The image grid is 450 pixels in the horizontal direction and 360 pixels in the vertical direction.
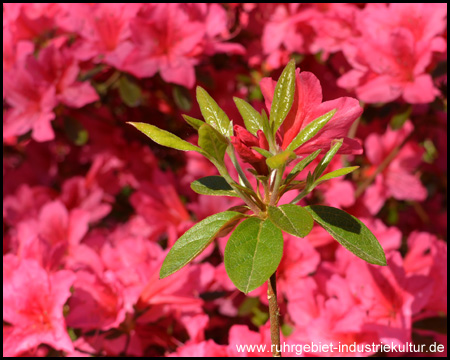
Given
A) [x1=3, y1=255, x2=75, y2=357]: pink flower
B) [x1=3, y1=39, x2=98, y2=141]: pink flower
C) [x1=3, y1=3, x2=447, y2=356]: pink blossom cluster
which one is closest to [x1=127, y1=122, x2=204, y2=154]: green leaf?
[x1=3, y1=3, x2=447, y2=356]: pink blossom cluster

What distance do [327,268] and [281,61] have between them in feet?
2.07

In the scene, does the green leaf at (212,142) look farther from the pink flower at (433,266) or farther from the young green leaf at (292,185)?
the pink flower at (433,266)

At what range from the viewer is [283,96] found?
539 mm

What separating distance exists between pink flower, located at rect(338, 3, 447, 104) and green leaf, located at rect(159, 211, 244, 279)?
0.66 metres

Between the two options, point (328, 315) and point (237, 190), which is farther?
point (328, 315)

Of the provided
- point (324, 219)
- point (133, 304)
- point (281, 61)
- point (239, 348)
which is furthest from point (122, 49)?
point (324, 219)

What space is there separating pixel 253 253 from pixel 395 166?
1.03 m

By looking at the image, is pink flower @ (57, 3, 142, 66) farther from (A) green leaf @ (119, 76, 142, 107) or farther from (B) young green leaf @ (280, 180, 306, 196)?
(B) young green leaf @ (280, 180, 306, 196)

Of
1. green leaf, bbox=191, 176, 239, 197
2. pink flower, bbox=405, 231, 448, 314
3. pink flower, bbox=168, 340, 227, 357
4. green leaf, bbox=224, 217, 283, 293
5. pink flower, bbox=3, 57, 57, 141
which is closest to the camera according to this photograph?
green leaf, bbox=224, 217, 283, 293

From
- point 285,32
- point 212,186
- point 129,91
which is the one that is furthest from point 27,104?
point 212,186

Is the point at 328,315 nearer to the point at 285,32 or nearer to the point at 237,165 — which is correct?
the point at 237,165

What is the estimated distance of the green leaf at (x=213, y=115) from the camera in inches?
22.0

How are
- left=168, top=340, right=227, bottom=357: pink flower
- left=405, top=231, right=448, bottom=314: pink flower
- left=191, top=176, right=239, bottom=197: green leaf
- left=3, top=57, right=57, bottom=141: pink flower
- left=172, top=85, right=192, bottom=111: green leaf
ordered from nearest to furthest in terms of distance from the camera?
left=191, top=176, right=239, bottom=197: green leaf, left=168, top=340, right=227, bottom=357: pink flower, left=405, top=231, right=448, bottom=314: pink flower, left=3, top=57, right=57, bottom=141: pink flower, left=172, top=85, right=192, bottom=111: green leaf

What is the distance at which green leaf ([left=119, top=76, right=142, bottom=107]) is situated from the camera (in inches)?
50.6
